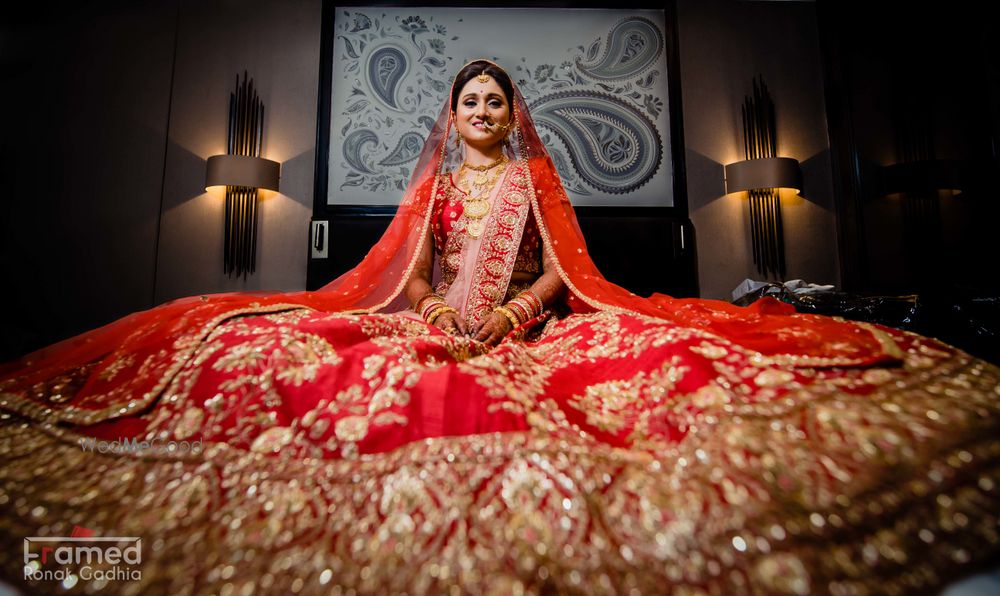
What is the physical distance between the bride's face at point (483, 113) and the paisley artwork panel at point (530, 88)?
136cm

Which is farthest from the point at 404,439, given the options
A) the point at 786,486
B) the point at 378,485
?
the point at 786,486

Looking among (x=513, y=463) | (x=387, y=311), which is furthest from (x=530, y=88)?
(x=513, y=463)

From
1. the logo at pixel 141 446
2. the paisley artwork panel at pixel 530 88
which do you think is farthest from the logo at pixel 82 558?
the paisley artwork panel at pixel 530 88

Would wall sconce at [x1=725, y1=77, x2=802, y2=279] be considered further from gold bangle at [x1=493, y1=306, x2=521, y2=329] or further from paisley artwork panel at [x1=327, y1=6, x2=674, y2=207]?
gold bangle at [x1=493, y1=306, x2=521, y2=329]

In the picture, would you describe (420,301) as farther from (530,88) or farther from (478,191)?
(530,88)

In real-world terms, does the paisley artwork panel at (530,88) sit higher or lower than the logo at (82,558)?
higher

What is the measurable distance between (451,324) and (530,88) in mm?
2428

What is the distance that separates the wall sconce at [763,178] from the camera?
3.09 m

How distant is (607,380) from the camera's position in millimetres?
912

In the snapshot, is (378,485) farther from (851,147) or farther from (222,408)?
(851,147)

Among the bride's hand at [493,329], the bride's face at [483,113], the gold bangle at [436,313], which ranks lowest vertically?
the bride's hand at [493,329]

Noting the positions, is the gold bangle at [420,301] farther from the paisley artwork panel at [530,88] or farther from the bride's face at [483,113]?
the paisley artwork panel at [530,88]

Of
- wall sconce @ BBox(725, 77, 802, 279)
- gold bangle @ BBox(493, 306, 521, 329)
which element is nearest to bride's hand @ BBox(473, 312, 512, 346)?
gold bangle @ BBox(493, 306, 521, 329)

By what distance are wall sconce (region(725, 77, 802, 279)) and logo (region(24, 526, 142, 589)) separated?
11.7ft
